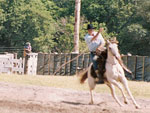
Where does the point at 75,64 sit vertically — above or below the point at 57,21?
below

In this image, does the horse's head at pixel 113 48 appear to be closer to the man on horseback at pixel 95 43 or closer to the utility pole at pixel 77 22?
the man on horseback at pixel 95 43

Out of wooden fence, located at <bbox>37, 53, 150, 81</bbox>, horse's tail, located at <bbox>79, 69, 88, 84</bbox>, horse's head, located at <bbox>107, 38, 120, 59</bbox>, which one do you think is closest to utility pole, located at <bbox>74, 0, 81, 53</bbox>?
wooden fence, located at <bbox>37, 53, 150, 81</bbox>

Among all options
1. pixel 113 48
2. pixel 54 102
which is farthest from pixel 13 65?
pixel 113 48

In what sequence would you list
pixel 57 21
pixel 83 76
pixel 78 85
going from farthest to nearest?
pixel 57 21 → pixel 78 85 → pixel 83 76

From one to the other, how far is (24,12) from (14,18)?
1.92m

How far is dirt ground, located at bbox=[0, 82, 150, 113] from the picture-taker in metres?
11.2

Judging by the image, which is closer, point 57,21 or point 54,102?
point 54,102

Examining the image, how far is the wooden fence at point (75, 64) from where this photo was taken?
23906 millimetres

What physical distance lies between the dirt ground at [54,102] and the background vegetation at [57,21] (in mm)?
37333

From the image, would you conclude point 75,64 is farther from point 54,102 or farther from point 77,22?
point 54,102

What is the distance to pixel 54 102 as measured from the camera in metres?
12.9

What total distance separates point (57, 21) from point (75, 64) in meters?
38.7

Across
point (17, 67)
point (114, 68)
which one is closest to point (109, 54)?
point (114, 68)

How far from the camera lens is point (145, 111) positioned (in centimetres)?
1099
